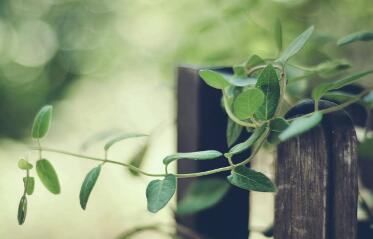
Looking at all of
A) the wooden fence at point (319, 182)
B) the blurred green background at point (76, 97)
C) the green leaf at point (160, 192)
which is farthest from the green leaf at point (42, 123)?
the blurred green background at point (76, 97)

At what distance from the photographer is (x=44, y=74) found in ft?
10.5

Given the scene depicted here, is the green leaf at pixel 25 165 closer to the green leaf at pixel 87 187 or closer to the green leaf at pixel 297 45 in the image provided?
the green leaf at pixel 87 187

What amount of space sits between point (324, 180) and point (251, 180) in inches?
3.2

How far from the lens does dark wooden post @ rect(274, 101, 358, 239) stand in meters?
0.49

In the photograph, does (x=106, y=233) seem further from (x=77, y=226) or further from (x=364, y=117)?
(x=364, y=117)

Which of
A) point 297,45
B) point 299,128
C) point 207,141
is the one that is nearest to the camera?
point 299,128

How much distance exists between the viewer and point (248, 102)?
0.45m

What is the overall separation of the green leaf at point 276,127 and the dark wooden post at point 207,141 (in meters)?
0.24

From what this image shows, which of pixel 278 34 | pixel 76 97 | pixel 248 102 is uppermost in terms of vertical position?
pixel 76 97

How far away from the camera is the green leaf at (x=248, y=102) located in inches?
17.1

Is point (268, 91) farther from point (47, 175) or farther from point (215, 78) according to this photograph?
point (47, 175)

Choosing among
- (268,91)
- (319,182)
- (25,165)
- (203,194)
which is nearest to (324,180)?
(319,182)

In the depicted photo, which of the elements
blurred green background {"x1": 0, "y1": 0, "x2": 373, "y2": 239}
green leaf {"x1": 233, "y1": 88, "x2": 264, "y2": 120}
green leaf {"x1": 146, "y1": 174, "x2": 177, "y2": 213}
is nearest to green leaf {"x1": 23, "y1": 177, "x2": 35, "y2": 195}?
green leaf {"x1": 146, "y1": 174, "x2": 177, "y2": 213}

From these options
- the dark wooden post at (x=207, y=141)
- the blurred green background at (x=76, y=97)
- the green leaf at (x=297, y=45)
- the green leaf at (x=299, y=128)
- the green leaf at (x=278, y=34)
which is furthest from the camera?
the blurred green background at (x=76, y=97)
